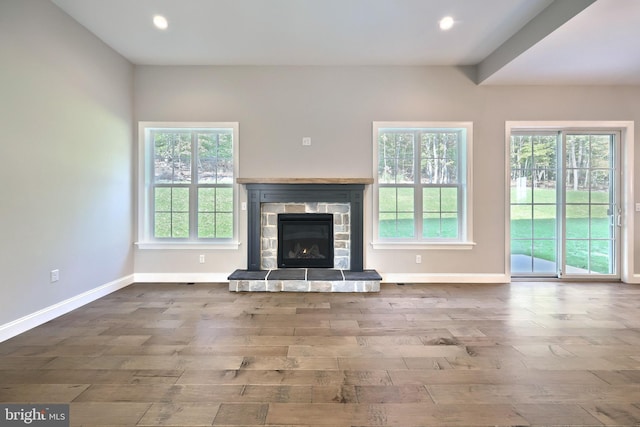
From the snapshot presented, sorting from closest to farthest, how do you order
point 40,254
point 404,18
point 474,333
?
1. point 474,333
2. point 40,254
3. point 404,18

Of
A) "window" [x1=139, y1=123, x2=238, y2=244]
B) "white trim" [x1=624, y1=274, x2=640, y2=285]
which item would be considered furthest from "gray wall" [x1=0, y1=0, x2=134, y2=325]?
"white trim" [x1=624, y1=274, x2=640, y2=285]

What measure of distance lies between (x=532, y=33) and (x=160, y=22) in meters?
4.05

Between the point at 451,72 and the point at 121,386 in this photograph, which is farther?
the point at 451,72

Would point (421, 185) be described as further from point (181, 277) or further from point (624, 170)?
point (181, 277)

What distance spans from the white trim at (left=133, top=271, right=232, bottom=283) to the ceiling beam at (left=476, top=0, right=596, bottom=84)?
464 centimetres

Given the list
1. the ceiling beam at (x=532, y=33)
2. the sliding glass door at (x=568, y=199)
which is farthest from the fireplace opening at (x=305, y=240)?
the ceiling beam at (x=532, y=33)

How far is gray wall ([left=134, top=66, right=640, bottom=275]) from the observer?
446cm

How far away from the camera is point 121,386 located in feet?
6.35

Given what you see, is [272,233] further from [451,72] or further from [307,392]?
[451,72]

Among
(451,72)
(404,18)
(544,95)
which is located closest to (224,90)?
(404,18)

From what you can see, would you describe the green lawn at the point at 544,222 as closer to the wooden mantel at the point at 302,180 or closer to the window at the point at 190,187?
the wooden mantel at the point at 302,180

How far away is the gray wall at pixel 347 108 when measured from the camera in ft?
14.6

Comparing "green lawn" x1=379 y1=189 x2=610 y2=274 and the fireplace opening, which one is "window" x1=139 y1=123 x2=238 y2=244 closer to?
the fireplace opening

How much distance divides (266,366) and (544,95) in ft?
16.9
